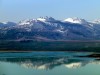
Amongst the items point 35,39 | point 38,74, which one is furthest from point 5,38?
point 38,74

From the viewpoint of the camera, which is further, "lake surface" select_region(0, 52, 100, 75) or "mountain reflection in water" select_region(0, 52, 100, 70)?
"mountain reflection in water" select_region(0, 52, 100, 70)

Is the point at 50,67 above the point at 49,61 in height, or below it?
below

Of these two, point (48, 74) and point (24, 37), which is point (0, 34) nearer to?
point (24, 37)

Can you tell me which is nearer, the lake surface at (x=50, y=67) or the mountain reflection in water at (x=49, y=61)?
the lake surface at (x=50, y=67)

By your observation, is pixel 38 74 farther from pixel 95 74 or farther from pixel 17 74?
pixel 95 74

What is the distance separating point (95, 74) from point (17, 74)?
753 centimetres

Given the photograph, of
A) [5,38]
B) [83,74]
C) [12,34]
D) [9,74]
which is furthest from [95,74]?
[12,34]

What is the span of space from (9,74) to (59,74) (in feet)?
15.9

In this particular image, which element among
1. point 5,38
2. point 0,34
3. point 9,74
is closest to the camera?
point 9,74

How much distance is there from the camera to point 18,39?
184750 mm

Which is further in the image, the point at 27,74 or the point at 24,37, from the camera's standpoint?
the point at 24,37

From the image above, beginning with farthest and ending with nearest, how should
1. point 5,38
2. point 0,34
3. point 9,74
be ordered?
point 0,34 → point 5,38 → point 9,74

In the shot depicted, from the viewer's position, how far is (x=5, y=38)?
593 feet

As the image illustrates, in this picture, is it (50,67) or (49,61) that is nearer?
(50,67)
